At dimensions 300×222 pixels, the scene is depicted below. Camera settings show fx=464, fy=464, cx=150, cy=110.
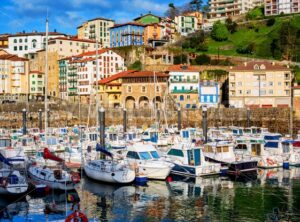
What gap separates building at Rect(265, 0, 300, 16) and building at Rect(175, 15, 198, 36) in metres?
20.0

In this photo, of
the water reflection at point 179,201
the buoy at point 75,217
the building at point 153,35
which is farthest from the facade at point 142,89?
the buoy at point 75,217

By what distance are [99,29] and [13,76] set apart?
31.4 m

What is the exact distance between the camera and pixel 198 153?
108ft

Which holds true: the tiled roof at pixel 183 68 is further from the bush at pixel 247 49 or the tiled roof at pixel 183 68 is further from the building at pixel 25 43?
the building at pixel 25 43

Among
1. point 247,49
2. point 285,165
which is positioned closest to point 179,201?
point 285,165

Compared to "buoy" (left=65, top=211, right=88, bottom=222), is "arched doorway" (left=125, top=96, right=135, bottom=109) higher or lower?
higher

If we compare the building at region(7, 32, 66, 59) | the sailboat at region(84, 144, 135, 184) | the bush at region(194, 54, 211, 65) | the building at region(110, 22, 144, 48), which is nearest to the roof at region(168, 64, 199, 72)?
the bush at region(194, 54, 211, 65)

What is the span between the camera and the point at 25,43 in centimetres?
11656

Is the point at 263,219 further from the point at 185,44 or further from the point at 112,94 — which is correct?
the point at 185,44

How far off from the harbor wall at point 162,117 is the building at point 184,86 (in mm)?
5920

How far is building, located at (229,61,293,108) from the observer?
7725cm

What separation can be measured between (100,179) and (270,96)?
53.8 meters

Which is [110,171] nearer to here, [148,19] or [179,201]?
[179,201]

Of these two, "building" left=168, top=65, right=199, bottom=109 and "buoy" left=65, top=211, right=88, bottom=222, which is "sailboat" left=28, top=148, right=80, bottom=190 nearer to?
"buoy" left=65, top=211, right=88, bottom=222
